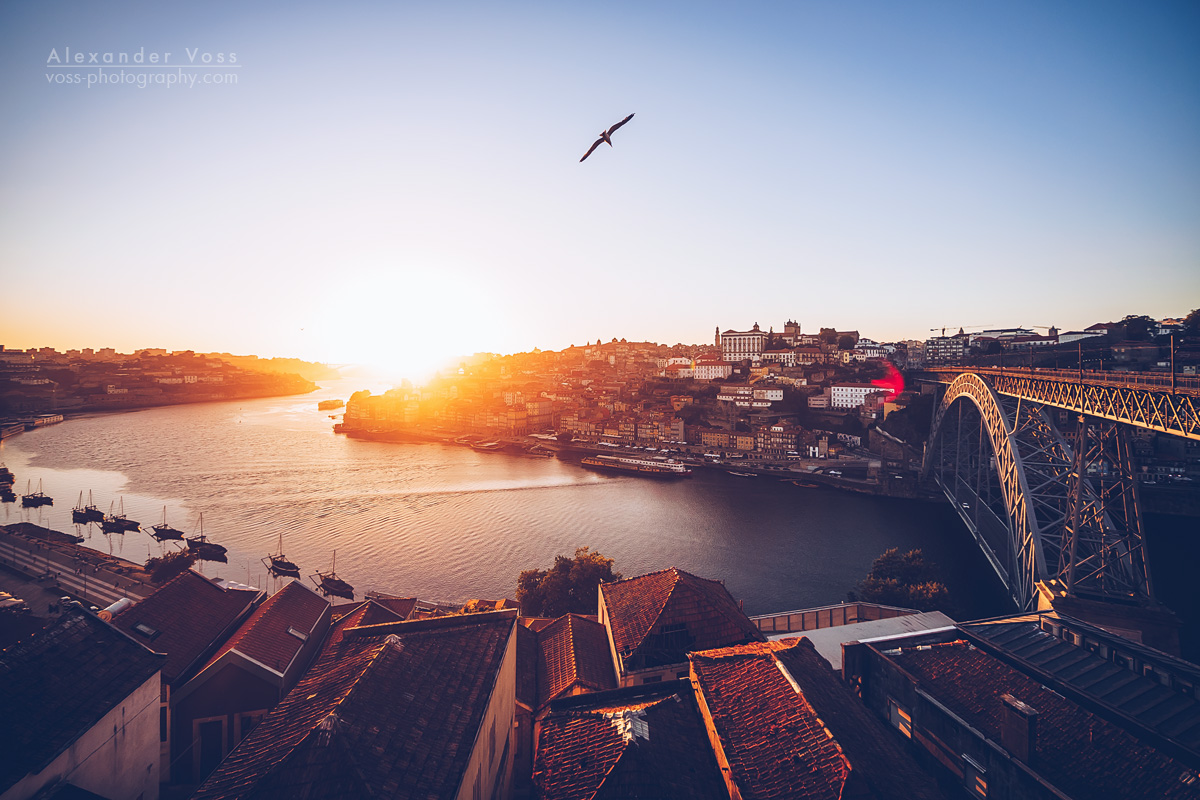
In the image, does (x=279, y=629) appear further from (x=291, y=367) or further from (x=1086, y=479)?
(x=291, y=367)

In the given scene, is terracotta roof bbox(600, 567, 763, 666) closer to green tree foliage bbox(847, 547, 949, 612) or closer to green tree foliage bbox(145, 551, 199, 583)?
green tree foliage bbox(847, 547, 949, 612)

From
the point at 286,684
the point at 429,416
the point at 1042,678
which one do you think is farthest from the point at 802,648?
the point at 429,416

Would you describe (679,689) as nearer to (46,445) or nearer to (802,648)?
(802,648)

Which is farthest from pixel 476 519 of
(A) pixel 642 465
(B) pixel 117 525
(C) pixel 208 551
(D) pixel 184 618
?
(D) pixel 184 618

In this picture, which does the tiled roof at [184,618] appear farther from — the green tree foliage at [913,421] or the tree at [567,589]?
the green tree foliage at [913,421]

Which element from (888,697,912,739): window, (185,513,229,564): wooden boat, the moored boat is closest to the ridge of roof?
(888,697,912,739): window

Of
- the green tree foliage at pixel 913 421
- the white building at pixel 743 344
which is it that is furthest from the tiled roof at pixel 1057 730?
the white building at pixel 743 344
